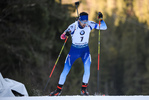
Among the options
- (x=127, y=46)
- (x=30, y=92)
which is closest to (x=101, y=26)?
(x=30, y=92)

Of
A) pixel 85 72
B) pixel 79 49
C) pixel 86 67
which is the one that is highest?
pixel 79 49

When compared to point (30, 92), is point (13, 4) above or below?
above

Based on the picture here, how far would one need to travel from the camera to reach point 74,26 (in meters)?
7.55

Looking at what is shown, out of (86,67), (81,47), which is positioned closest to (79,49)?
(81,47)

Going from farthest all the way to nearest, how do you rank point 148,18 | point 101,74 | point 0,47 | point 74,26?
point 148,18 < point 101,74 < point 0,47 < point 74,26

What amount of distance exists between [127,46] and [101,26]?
76.4m

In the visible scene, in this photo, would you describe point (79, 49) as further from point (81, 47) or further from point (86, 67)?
point (86, 67)

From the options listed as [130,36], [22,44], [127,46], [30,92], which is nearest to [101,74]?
[127,46]

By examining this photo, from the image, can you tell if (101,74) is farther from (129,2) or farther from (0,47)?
(129,2)

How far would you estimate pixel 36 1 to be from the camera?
16922 millimetres

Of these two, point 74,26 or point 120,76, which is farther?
point 120,76

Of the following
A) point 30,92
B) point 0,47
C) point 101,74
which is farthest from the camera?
point 101,74

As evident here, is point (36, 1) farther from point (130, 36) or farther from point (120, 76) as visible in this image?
point (130, 36)

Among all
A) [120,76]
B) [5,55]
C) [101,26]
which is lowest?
[120,76]
